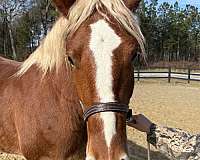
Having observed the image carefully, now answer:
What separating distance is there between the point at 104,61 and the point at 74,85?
2.25ft

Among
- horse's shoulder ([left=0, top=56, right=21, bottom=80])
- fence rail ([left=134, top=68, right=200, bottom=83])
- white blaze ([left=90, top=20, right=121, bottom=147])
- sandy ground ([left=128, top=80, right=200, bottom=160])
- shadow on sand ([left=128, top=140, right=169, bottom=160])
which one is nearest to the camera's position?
white blaze ([left=90, top=20, right=121, bottom=147])

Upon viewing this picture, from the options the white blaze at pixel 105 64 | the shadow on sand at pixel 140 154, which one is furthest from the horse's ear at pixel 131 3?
the shadow on sand at pixel 140 154

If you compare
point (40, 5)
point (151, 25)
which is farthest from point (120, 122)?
point (151, 25)

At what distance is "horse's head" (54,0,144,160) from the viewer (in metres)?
2.15

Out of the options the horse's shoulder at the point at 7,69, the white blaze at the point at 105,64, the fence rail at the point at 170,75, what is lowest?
A: the fence rail at the point at 170,75

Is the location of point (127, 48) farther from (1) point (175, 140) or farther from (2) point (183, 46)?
(2) point (183, 46)

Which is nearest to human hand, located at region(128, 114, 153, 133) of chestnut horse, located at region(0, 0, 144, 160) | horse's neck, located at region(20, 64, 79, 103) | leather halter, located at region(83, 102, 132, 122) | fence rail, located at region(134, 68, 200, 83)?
chestnut horse, located at region(0, 0, 144, 160)

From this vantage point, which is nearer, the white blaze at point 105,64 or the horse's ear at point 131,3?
the white blaze at point 105,64

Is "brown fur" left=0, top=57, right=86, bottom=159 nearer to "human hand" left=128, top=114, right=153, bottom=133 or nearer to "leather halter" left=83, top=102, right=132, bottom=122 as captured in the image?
"human hand" left=128, top=114, right=153, bottom=133

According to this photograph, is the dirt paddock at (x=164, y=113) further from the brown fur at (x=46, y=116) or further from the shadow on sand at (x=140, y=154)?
the brown fur at (x=46, y=116)

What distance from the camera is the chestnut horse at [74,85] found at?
2.19 meters

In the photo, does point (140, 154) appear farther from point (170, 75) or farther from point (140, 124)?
point (170, 75)

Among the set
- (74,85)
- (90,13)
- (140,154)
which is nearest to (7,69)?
(74,85)

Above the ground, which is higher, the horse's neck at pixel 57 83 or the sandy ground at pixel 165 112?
the horse's neck at pixel 57 83
